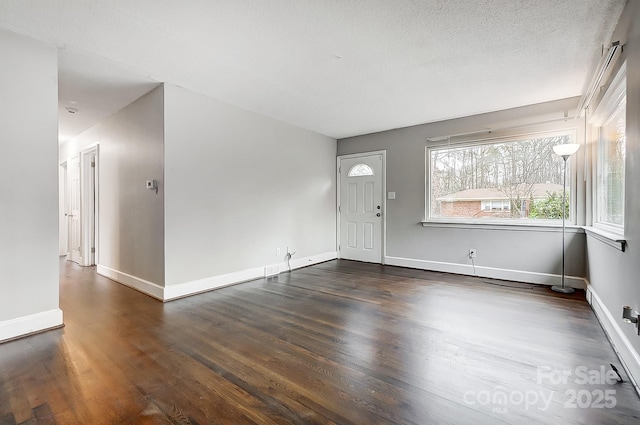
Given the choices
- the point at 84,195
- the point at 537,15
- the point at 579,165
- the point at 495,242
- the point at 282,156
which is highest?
the point at 537,15

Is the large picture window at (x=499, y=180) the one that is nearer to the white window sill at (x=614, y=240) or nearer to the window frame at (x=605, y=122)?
the window frame at (x=605, y=122)

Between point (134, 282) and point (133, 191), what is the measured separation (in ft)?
3.87

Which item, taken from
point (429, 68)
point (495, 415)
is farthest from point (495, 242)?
point (495, 415)

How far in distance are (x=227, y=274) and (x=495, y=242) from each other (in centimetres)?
385

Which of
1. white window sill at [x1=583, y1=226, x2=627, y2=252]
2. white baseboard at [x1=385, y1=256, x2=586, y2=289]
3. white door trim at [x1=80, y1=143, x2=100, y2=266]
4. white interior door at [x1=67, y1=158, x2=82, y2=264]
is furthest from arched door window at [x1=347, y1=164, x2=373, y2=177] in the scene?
white interior door at [x1=67, y1=158, x2=82, y2=264]

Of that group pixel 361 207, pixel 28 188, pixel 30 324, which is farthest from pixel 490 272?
pixel 28 188

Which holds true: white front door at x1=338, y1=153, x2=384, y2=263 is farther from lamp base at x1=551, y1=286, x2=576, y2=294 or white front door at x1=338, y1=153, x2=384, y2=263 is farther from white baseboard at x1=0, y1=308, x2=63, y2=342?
white baseboard at x1=0, y1=308, x2=63, y2=342

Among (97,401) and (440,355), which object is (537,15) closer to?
(440,355)

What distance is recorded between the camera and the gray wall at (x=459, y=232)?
3.80 m

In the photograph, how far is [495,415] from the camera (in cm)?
147

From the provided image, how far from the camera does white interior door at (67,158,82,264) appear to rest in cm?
543

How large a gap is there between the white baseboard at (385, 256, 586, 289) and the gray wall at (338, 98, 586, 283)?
0.03ft

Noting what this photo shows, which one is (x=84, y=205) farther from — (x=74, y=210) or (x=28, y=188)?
(x=28, y=188)

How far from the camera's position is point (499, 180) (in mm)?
4312
